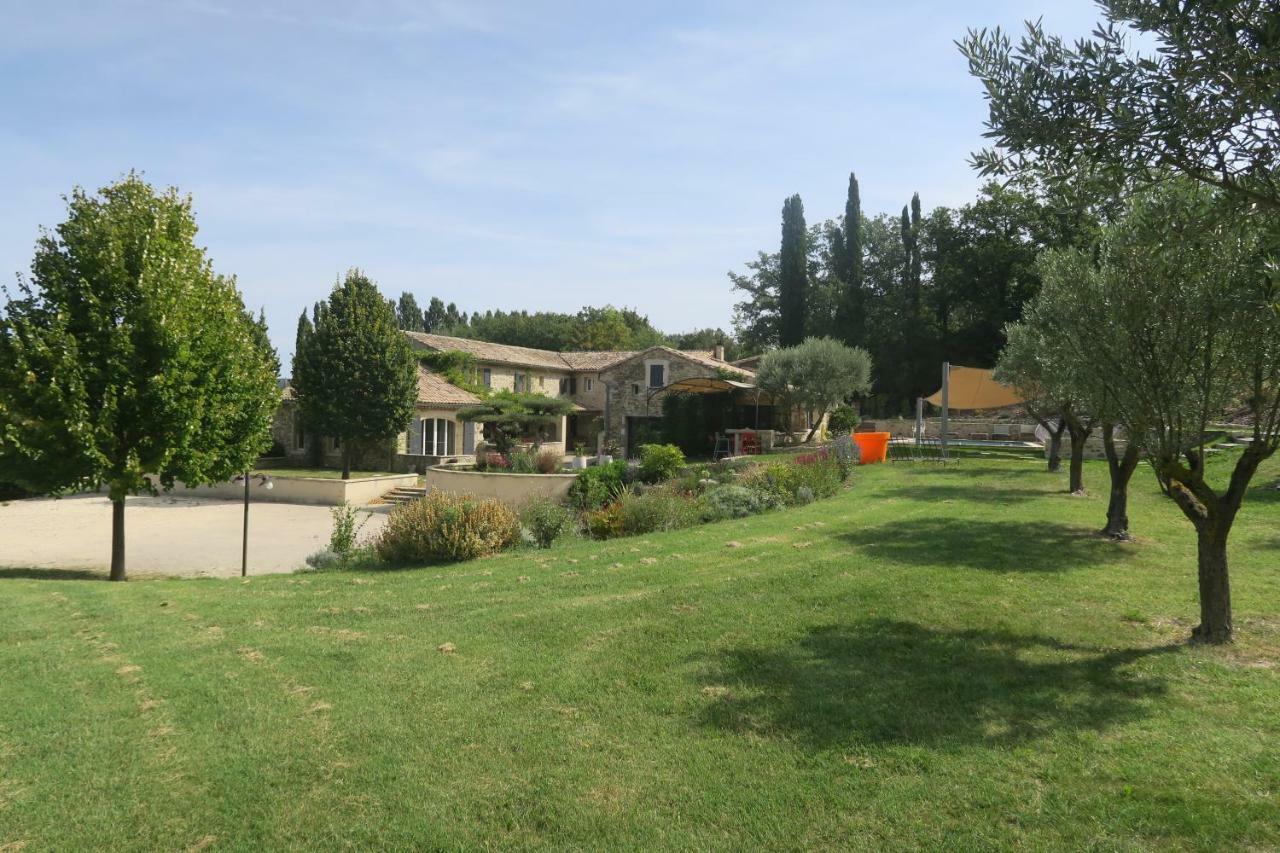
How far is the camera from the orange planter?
25.0 metres

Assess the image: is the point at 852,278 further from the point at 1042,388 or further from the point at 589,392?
the point at 1042,388

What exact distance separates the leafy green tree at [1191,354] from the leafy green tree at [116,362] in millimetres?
13074

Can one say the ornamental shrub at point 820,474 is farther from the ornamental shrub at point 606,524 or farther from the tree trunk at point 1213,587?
the tree trunk at point 1213,587

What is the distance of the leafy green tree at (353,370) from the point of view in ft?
94.4

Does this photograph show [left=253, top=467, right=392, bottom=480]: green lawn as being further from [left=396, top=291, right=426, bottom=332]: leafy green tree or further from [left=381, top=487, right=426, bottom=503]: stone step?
[left=396, top=291, right=426, bottom=332]: leafy green tree

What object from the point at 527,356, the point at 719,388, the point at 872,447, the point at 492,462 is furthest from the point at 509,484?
the point at 527,356

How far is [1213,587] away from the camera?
22.5 ft

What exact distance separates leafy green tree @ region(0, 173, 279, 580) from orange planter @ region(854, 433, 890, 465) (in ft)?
59.2

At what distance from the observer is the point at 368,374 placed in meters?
29.1

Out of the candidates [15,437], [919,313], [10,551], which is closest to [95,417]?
[15,437]

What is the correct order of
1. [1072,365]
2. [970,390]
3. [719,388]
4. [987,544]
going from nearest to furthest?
[1072,365] → [987,544] → [970,390] → [719,388]

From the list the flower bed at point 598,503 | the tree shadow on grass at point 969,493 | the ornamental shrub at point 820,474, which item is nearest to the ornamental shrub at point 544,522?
the flower bed at point 598,503

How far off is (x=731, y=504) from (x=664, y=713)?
10.4 metres

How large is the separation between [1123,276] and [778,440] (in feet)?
87.3
